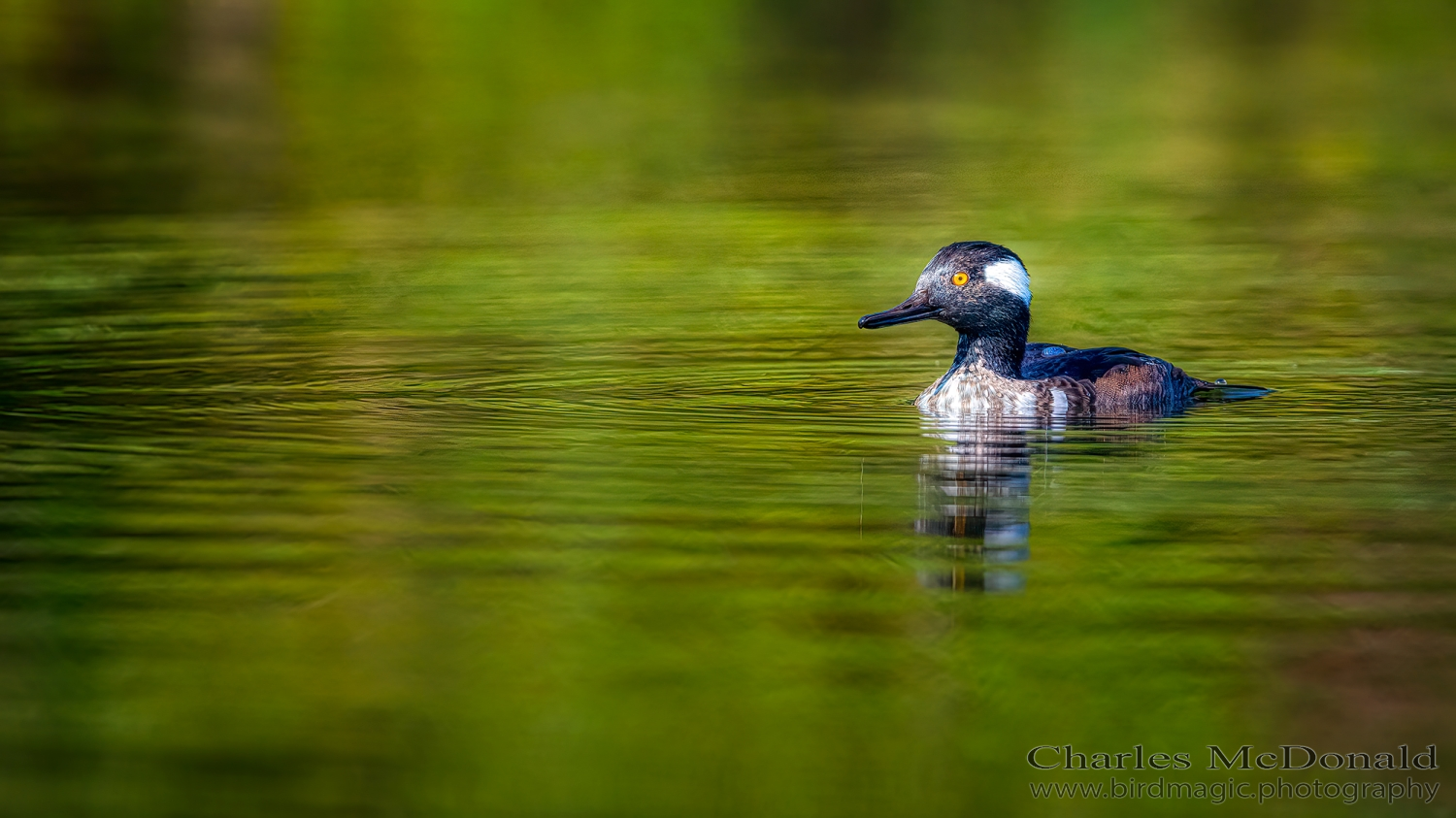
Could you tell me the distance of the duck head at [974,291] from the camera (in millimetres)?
11375

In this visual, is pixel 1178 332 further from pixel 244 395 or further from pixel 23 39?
pixel 23 39

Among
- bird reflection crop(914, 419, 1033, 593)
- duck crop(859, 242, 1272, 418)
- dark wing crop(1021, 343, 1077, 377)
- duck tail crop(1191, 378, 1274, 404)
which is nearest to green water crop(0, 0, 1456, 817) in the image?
bird reflection crop(914, 419, 1033, 593)

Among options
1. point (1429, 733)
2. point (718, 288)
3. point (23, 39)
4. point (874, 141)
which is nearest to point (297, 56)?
point (23, 39)

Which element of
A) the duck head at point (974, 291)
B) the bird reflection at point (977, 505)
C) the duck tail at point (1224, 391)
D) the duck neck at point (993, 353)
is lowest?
the bird reflection at point (977, 505)

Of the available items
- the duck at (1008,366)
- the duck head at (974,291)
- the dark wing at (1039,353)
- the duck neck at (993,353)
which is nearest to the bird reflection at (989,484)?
the duck at (1008,366)

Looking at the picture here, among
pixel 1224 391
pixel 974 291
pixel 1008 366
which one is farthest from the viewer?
pixel 1224 391

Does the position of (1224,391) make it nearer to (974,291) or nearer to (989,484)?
(974,291)

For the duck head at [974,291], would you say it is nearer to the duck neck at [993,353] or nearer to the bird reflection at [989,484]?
the duck neck at [993,353]

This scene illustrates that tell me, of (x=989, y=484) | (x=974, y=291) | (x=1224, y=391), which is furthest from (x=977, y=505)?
(x=1224, y=391)

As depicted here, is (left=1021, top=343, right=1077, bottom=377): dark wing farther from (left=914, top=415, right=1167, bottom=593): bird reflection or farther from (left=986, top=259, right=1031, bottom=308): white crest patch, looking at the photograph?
(left=914, top=415, right=1167, bottom=593): bird reflection

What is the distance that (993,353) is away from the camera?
11453 millimetres

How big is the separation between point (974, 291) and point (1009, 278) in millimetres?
195

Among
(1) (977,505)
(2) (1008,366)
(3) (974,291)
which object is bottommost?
(1) (977,505)

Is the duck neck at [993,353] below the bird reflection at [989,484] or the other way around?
the other way around
